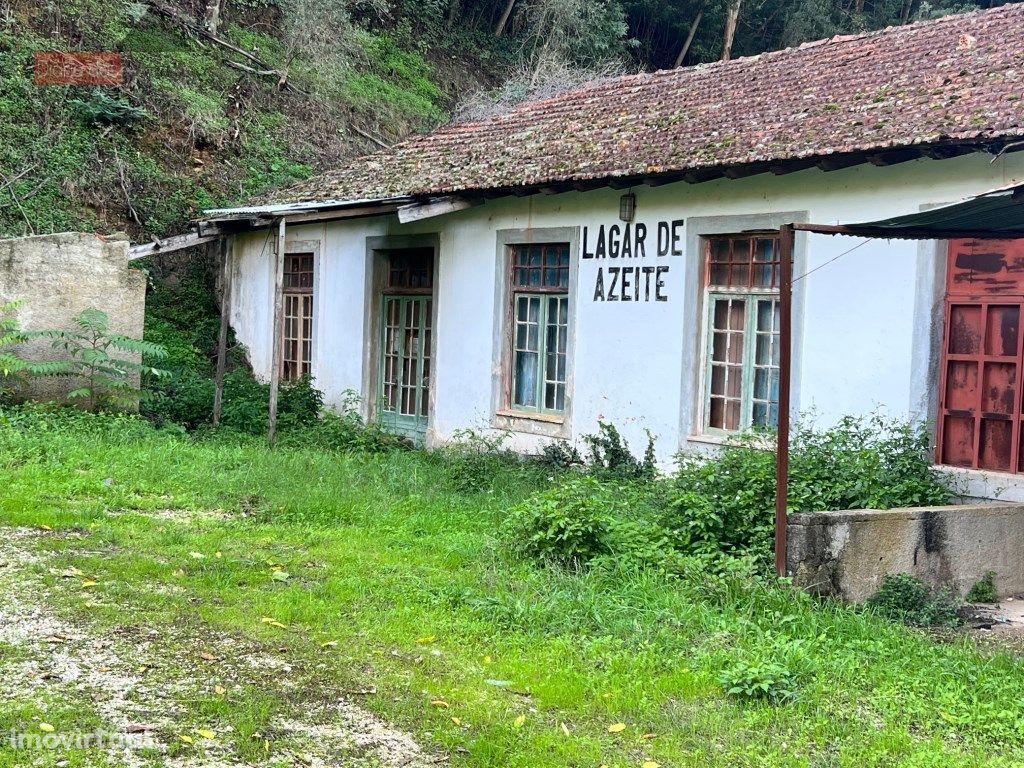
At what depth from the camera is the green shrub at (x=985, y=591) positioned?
7109 millimetres

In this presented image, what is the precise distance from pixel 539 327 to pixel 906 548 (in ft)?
19.7

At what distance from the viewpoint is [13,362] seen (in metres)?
11.5

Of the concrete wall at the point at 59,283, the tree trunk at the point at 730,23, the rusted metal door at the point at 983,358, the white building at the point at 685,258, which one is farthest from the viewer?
the tree trunk at the point at 730,23

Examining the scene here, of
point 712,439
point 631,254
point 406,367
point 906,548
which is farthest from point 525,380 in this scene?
point 906,548

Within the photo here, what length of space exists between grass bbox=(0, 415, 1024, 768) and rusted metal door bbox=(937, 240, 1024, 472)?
2.80 metres

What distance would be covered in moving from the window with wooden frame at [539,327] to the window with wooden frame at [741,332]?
199cm

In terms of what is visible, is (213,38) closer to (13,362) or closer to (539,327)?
(13,362)

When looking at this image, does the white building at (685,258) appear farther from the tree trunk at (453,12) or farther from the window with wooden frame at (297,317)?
the tree trunk at (453,12)

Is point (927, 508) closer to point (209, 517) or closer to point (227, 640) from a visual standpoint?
point (227, 640)

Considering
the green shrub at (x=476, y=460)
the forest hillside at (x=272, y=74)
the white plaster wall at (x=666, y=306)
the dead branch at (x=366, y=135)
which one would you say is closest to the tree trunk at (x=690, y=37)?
the forest hillside at (x=272, y=74)

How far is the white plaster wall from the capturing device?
8656 mm

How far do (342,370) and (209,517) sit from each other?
21.6ft

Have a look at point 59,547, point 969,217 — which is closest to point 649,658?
point 969,217

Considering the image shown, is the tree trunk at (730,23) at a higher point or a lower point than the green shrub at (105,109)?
higher
